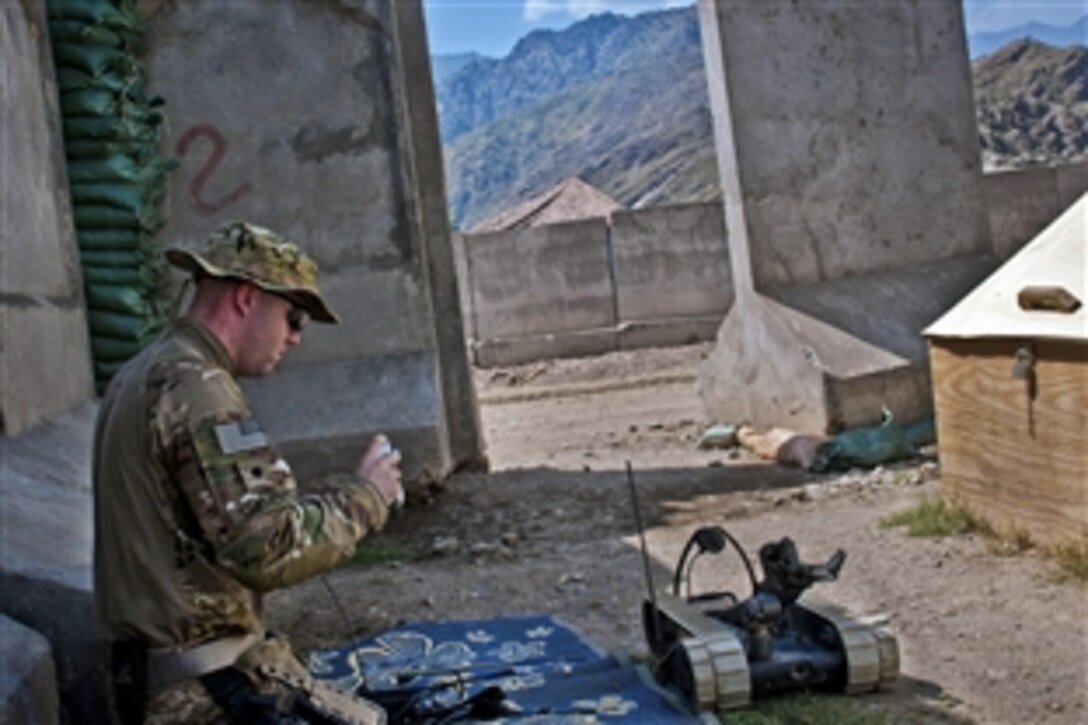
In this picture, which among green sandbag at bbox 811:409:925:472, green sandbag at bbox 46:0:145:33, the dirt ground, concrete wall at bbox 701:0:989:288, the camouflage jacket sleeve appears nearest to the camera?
the camouflage jacket sleeve

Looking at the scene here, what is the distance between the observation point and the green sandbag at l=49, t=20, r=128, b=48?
5.85 m

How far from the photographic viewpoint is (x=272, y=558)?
2.29 meters

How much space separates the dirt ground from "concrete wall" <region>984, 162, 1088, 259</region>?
843cm

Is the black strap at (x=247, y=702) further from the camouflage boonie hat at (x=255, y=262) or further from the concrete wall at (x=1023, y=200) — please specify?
the concrete wall at (x=1023, y=200)

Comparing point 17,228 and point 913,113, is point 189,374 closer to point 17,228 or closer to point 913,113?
point 17,228

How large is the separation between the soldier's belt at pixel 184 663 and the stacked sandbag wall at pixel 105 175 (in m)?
3.67

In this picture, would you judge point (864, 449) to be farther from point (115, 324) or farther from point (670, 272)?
point (670, 272)

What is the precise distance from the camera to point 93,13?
5.99m

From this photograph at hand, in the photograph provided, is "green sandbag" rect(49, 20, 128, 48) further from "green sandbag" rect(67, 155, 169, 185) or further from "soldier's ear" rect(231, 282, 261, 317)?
"soldier's ear" rect(231, 282, 261, 317)

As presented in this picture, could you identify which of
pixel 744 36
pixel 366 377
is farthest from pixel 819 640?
pixel 744 36

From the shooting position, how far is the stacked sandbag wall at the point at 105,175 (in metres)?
5.89

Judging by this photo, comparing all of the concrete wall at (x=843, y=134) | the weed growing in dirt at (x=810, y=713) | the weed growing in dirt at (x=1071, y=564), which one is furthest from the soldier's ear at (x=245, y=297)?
the concrete wall at (x=843, y=134)

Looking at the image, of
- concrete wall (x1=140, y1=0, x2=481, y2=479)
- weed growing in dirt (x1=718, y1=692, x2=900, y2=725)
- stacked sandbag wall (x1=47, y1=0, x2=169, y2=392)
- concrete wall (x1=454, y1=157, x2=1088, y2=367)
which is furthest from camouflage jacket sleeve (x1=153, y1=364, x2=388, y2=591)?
concrete wall (x1=454, y1=157, x2=1088, y2=367)

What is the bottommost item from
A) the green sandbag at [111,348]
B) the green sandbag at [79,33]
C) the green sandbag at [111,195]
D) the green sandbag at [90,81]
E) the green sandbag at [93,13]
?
the green sandbag at [111,348]
